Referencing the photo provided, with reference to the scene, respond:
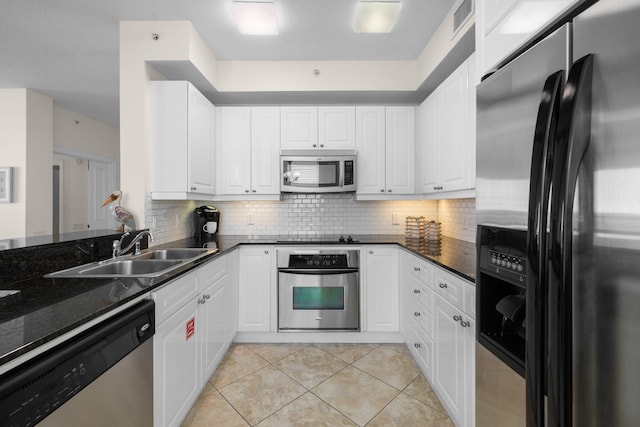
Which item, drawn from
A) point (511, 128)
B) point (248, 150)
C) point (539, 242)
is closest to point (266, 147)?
point (248, 150)

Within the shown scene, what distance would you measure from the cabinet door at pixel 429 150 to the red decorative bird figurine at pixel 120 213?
2.54m

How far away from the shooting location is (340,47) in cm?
283

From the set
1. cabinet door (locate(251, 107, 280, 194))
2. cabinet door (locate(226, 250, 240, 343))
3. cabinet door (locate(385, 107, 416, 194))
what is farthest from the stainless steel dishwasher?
cabinet door (locate(385, 107, 416, 194))

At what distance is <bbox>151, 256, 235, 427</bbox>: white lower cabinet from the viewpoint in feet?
4.85

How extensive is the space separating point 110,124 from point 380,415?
647cm

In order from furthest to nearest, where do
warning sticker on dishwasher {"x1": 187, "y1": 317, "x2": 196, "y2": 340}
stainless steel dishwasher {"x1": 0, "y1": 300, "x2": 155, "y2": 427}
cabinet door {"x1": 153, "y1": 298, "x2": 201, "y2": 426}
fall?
warning sticker on dishwasher {"x1": 187, "y1": 317, "x2": 196, "y2": 340}, cabinet door {"x1": 153, "y1": 298, "x2": 201, "y2": 426}, stainless steel dishwasher {"x1": 0, "y1": 300, "x2": 155, "y2": 427}

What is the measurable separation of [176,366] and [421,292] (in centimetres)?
169

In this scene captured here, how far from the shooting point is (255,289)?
2896 mm

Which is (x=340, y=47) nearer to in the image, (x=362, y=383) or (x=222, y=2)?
(x=222, y=2)

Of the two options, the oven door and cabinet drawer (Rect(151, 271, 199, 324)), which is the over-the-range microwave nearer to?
the oven door

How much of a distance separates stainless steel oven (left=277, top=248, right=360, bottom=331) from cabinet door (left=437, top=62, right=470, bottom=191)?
109cm

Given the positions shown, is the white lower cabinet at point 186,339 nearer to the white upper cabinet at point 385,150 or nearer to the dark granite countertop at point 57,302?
the dark granite countertop at point 57,302

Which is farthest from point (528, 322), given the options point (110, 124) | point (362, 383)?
point (110, 124)

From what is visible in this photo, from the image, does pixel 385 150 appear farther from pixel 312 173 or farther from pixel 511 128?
pixel 511 128
